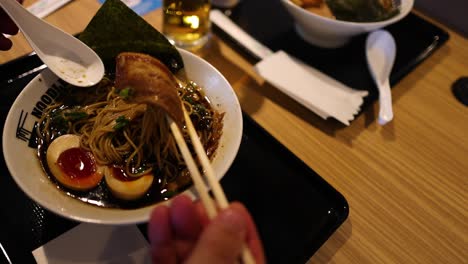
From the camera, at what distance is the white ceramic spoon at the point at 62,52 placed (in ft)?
3.43

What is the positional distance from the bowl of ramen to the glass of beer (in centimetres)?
33

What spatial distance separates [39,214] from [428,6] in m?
1.95

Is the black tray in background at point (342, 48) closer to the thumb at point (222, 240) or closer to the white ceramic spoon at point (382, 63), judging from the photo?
the white ceramic spoon at point (382, 63)

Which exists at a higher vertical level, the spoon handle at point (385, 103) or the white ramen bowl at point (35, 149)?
the white ramen bowl at point (35, 149)

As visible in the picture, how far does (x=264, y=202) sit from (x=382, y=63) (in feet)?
2.70

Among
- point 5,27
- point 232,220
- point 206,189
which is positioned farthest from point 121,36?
point 232,220

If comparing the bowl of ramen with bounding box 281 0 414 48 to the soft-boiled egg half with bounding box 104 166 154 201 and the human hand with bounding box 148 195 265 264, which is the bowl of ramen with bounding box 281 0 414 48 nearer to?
the soft-boiled egg half with bounding box 104 166 154 201

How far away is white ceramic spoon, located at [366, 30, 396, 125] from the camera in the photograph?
1.38m

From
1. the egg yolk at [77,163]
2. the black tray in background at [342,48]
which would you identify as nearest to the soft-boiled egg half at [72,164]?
the egg yolk at [77,163]

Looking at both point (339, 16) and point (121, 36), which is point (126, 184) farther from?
point (339, 16)

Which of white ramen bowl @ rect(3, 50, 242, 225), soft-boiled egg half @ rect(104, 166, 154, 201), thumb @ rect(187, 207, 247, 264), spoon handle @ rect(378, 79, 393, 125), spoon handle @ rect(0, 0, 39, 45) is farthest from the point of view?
spoon handle @ rect(378, 79, 393, 125)

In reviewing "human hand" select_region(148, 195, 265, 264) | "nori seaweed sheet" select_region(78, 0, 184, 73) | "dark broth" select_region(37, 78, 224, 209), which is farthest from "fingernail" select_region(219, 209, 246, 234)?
"nori seaweed sheet" select_region(78, 0, 184, 73)

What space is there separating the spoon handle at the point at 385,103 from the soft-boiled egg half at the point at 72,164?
3.30ft

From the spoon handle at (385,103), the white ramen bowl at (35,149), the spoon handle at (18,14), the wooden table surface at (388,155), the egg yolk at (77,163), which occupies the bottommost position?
the wooden table surface at (388,155)
